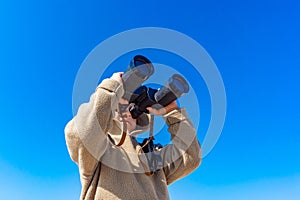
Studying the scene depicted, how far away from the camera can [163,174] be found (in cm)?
240

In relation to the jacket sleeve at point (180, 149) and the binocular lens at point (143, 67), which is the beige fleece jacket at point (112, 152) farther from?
the binocular lens at point (143, 67)

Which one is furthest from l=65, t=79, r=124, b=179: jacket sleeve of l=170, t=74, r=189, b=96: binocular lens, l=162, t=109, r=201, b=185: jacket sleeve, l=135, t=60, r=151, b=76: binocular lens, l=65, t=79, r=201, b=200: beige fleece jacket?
l=162, t=109, r=201, b=185: jacket sleeve

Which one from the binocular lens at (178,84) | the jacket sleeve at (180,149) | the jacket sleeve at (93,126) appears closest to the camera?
the jacket sleeve at (93,126)

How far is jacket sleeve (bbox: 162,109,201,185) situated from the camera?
92.3 inches

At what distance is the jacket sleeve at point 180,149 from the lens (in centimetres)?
234

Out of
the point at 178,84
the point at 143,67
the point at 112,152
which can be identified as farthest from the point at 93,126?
the point at 178,84

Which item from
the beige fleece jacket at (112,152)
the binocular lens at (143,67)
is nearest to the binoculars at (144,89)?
the binocular lens at (143,67)

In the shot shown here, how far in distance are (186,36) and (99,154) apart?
1.01 metres

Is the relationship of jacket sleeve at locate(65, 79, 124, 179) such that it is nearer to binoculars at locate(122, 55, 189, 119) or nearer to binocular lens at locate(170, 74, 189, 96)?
binoculars at locate(122, 55, 189, 119)

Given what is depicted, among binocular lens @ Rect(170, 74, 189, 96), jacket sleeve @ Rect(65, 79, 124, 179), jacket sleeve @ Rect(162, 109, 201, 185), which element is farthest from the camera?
jacket sleeve @ Rect(162, 109, 201, 185)

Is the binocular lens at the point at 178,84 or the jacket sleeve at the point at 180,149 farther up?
the binocular lens at the point at 178,84

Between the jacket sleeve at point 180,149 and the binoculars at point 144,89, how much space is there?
7.3 inches

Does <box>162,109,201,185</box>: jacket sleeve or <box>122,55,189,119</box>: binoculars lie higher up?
<box>122,55,189,119</box>: binoculars

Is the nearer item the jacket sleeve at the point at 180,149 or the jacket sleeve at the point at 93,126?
the jacket sleeve at the point at 93,126
